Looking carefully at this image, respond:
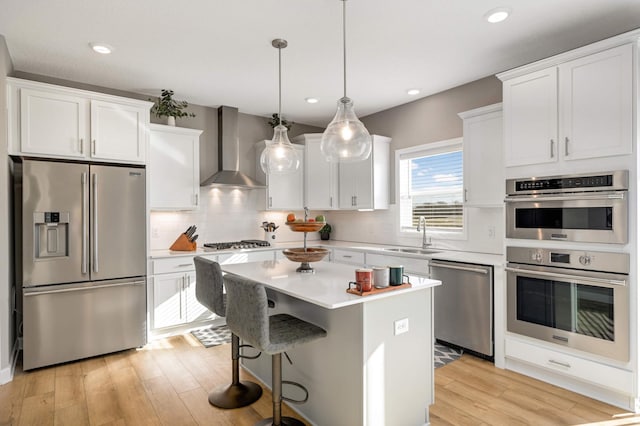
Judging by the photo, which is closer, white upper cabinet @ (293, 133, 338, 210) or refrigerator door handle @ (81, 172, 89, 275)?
refrigerator door handle @ (81, 172, 89, 275)

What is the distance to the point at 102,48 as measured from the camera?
3.09 m

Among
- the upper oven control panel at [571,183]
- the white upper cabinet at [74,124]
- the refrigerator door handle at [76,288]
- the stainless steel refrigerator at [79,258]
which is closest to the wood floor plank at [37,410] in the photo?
the stainless steel refrigerator at [79,258]

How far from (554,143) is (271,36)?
7.76ft

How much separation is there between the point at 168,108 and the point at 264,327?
10.9 feet

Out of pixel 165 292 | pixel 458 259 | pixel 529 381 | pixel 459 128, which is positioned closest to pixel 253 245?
pixel 165 292

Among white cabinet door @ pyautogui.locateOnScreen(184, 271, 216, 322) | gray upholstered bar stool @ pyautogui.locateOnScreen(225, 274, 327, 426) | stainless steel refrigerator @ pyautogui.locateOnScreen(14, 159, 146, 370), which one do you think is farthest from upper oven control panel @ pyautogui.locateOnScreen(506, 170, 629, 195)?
stainless steel refrigerator @ pyautogui.locateOnScreen(14, 159, 146, 370)

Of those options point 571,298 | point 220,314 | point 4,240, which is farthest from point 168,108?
point 571,298

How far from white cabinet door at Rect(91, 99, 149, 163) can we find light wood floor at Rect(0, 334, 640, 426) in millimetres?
1984

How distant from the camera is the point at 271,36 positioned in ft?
9.61

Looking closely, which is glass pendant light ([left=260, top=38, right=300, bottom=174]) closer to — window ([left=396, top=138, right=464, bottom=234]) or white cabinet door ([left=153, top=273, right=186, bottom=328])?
white cabinet door ([left=153, top=273, right=186, bottom=328])

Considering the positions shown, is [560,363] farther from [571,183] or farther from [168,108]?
[168,108]

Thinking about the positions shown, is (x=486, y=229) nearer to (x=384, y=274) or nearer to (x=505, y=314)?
(x=505, y=314)

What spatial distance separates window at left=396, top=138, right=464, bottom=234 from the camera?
4.23m

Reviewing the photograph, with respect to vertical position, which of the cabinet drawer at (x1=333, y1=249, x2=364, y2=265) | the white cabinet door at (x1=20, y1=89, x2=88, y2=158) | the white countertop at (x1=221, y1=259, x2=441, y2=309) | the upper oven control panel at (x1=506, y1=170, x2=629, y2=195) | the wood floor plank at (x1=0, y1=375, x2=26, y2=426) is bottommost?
the wood floor plank at (x1=0, y1=375, x2=26, y2=426)
